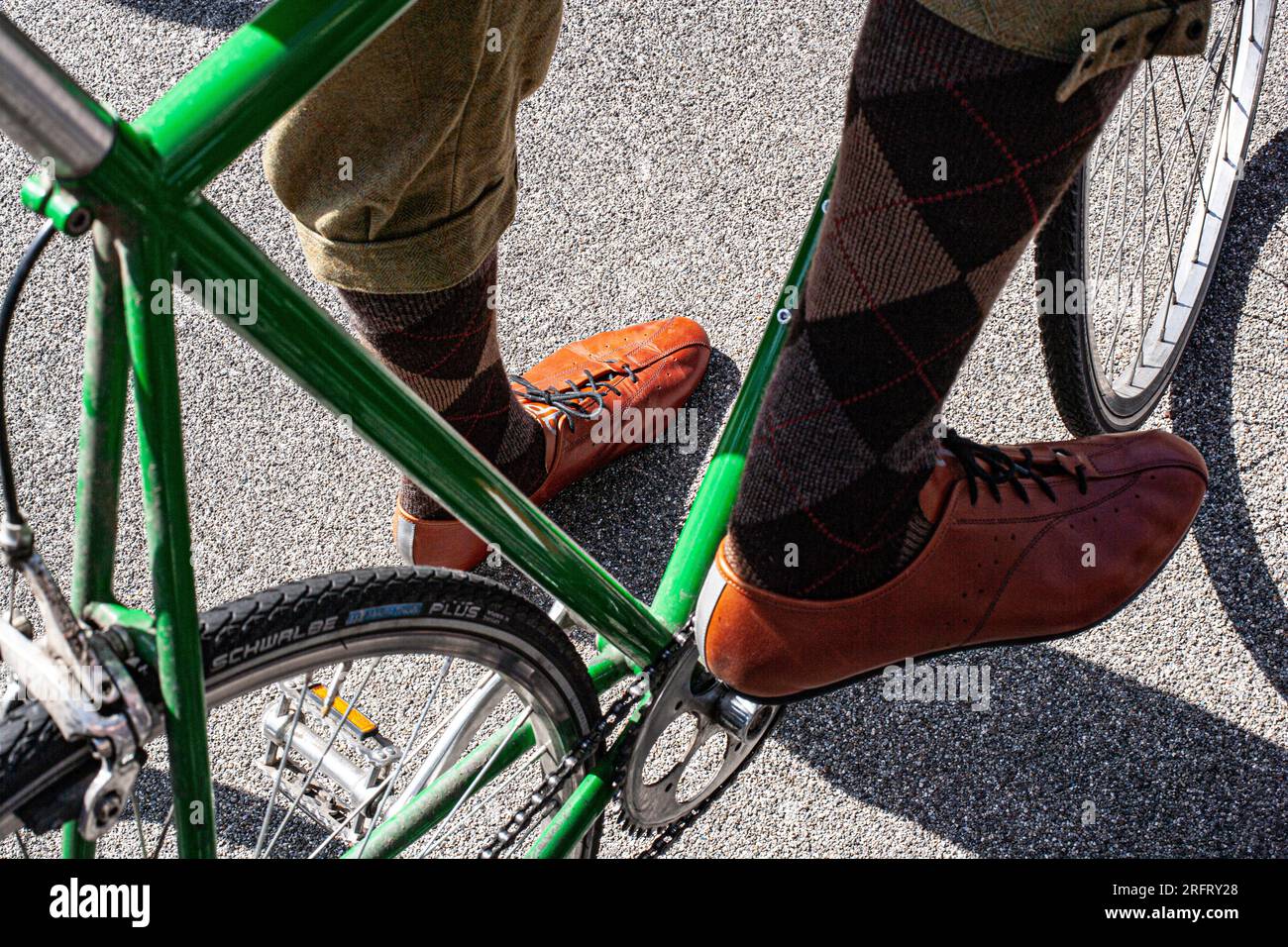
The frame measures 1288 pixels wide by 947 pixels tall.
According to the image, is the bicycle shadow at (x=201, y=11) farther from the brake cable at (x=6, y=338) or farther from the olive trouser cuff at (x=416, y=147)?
the brake cable at (x=6, y=338)

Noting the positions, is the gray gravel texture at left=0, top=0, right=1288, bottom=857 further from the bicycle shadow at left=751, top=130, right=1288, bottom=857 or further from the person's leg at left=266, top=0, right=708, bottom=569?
the person's leg at left=266, top=0, right=708, bottom=569

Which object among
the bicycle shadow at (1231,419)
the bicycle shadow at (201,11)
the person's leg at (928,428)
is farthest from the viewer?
the bicycle shadow at (201,11)

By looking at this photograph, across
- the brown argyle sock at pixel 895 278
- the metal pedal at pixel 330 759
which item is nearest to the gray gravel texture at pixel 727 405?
the metal pedal at pixel 330 759

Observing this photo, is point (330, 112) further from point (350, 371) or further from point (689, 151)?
point (689, 151)

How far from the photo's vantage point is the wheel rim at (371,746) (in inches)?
31.6

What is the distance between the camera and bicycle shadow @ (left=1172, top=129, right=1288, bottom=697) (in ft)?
4.15

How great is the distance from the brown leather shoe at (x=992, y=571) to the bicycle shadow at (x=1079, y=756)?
0.28 meters

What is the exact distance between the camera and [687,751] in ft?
3.61

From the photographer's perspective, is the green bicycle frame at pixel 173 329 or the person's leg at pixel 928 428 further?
the person's leg at pixel 928 428

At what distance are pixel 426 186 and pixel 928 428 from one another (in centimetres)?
44

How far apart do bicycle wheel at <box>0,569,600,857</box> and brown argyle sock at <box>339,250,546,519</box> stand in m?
0.24

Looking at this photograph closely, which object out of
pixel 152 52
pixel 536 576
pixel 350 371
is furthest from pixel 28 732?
pixel 152 52

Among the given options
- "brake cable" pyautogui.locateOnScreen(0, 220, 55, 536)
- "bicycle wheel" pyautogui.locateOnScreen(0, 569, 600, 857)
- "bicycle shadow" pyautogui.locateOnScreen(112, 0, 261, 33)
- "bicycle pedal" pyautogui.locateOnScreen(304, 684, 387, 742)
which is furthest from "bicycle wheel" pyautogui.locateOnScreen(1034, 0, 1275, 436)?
"bicycle shadow" pyautogui.locateOnScreen(112, 0, 261, 33)
